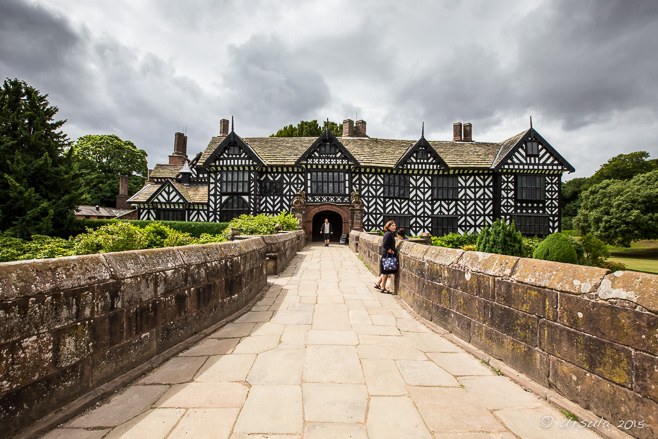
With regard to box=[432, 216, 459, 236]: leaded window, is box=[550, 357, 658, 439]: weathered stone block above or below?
below

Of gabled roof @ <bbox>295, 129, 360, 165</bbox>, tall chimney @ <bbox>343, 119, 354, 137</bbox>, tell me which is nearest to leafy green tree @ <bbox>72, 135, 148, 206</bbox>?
tall chimney @ <bbox>343, 119, 354, 137</bbox>

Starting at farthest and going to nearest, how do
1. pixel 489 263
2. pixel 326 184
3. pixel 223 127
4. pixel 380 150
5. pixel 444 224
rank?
1. pixel 223 127
2. pixel 380 150
3. pixel 444 224
4. pixel 326 184
5. pixel 489 263

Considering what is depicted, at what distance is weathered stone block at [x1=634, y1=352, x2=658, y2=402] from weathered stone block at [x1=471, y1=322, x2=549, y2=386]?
0.66 metres

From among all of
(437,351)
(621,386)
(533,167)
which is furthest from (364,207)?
(621,386)

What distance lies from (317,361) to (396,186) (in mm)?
20451

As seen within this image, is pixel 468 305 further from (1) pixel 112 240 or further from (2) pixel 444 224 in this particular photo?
(2) pixel 444 224

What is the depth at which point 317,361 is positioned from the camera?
3.11 metres

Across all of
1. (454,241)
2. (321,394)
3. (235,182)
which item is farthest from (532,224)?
(321,394)

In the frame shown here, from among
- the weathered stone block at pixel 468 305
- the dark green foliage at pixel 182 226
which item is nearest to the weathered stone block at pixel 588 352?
the weathered stone block at pixel 468 305

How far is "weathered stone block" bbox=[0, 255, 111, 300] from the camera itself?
1914 mm

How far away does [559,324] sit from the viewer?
2480 mm

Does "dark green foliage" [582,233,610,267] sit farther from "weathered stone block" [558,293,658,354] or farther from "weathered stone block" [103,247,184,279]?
"weathered stone block" [103,247,184,279]

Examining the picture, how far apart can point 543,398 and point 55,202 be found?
25.5 m

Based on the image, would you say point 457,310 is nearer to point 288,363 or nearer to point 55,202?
point 288,363
